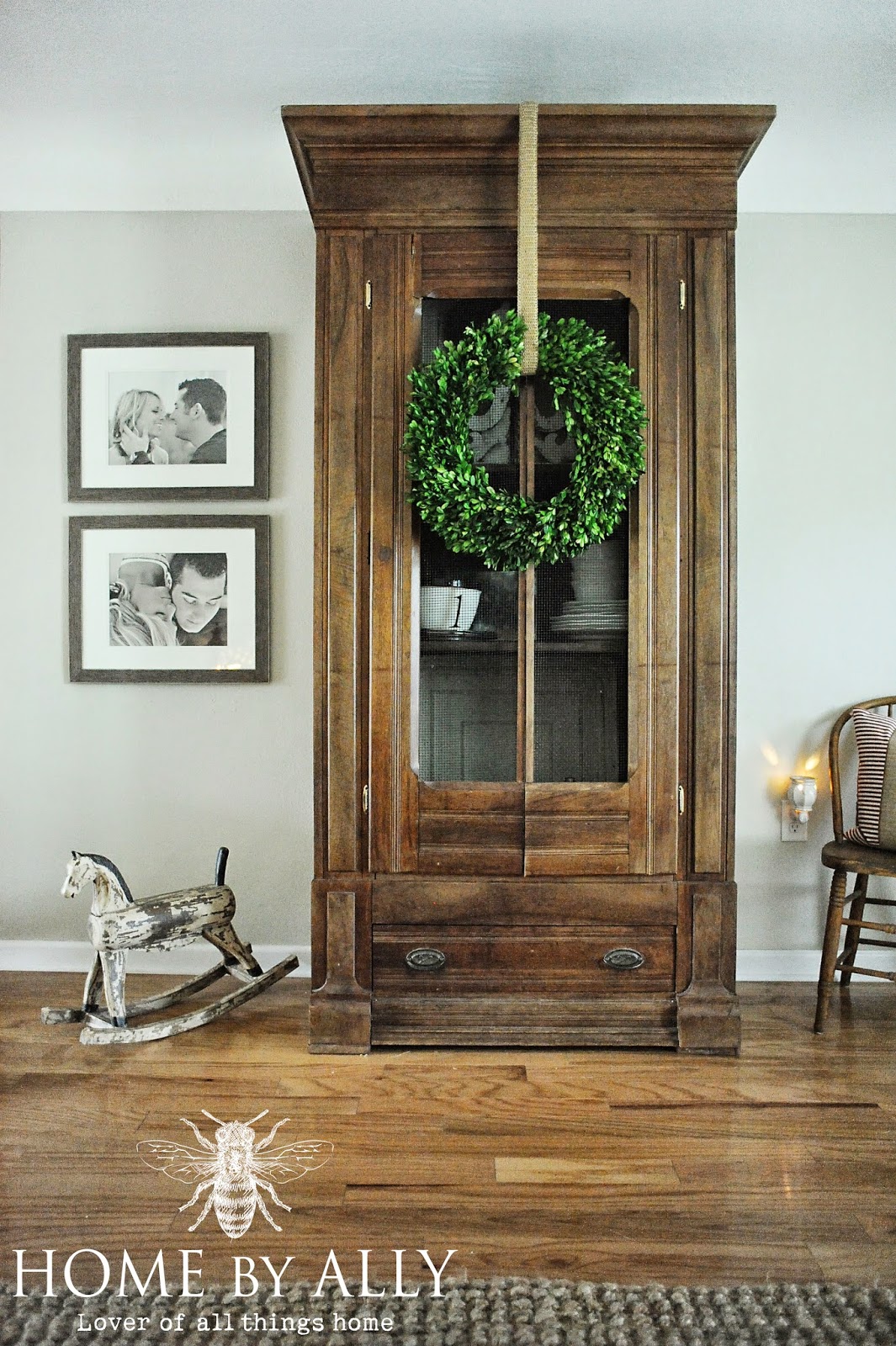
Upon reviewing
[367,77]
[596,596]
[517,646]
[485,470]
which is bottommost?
[517,646]

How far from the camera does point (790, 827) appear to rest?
2.90m

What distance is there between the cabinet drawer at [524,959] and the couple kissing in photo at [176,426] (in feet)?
4.98

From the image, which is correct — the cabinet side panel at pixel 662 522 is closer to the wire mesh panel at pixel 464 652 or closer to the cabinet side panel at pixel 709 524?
the cabinet side panel at pixel 709 524

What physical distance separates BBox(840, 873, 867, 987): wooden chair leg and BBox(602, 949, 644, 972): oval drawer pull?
681 mm

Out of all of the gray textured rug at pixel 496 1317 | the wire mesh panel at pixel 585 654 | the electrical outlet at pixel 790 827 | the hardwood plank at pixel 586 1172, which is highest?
the wire mesh panel at pixel 585 654

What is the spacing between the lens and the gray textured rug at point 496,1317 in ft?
4.30

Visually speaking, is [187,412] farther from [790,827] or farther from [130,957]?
[790,827]

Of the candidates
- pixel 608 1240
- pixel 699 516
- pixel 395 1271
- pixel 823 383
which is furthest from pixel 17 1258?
pixel 823 383

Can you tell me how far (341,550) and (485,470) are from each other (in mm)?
396

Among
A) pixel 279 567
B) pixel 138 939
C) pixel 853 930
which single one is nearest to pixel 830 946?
pixel 853 930

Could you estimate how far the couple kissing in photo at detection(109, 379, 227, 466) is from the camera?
2895 mm

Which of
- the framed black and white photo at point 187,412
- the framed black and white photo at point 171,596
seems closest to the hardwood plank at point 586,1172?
the framed black and white photo at point 171,596

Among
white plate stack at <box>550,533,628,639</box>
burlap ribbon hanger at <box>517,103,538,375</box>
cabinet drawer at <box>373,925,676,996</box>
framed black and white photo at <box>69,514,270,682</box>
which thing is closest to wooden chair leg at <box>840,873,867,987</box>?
cabinet drawer at <box>373,925,676,996</box>
